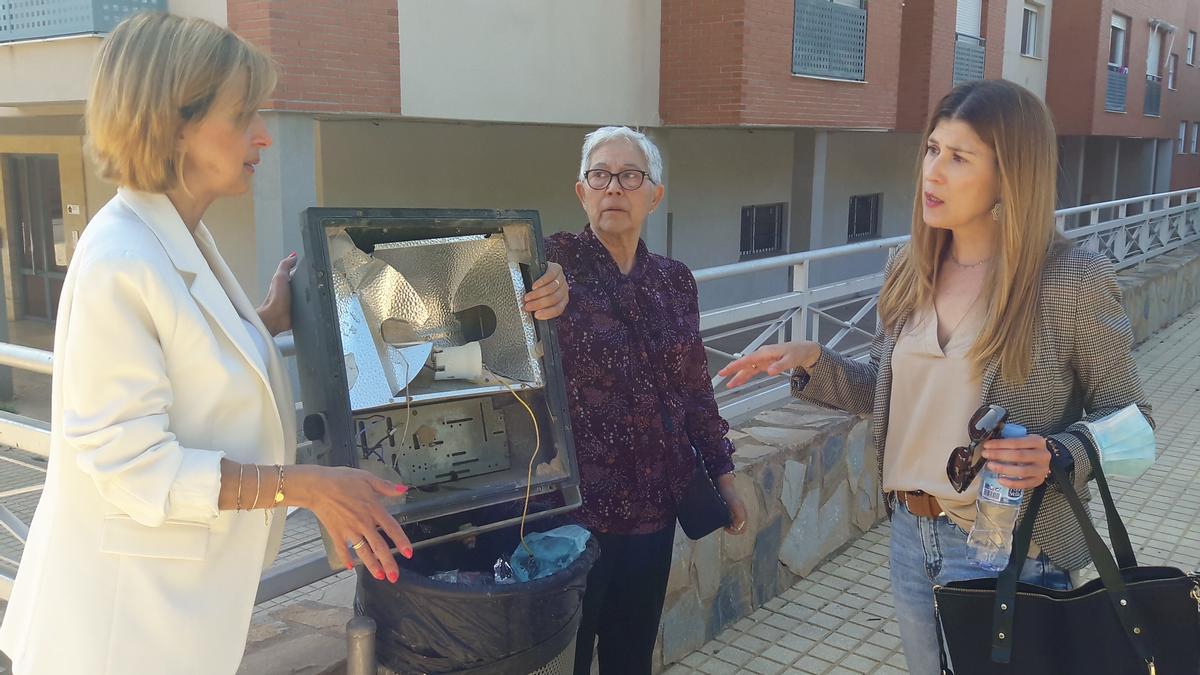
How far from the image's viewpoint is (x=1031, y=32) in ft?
72.8

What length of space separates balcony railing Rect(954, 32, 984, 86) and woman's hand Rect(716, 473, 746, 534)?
1680cm

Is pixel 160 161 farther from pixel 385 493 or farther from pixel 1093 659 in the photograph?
pixel 1093 659

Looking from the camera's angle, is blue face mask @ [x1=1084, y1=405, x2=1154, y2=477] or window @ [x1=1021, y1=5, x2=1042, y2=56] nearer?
blue face mask @ [x1=1084, y1=405, x2=1154, y2=477]

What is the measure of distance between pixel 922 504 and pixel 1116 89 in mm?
25853

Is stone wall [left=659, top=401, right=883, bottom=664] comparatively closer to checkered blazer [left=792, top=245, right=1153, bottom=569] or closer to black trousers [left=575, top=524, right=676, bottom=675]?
black trousers [left=575, top=524, right=676, bottom=675]

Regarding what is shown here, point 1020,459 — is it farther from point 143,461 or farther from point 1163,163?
point 1163,163

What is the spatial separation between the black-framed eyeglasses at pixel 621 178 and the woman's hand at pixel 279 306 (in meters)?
0.79

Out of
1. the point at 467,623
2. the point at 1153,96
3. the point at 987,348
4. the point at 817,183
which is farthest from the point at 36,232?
the point at 1153,96

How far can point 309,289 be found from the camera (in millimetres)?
1720

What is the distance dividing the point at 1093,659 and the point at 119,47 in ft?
6.31

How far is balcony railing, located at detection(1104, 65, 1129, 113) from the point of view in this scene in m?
23.5

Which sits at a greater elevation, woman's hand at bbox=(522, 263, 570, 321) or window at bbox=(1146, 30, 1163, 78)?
window at bbox=(1146, 30, 1163, 78)

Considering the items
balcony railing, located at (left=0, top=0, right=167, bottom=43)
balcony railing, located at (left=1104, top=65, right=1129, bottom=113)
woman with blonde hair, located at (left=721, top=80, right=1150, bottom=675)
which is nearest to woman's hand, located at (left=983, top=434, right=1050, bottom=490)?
woman with blonde hair, located at (left=721, top=80, right=1150, bottom=675)

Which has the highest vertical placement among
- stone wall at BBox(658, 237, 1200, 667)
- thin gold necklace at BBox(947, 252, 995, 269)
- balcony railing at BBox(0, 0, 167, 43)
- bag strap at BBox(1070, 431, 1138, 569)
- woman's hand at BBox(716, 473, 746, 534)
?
balcony railing at BBox(0, 0, 167, 43)
